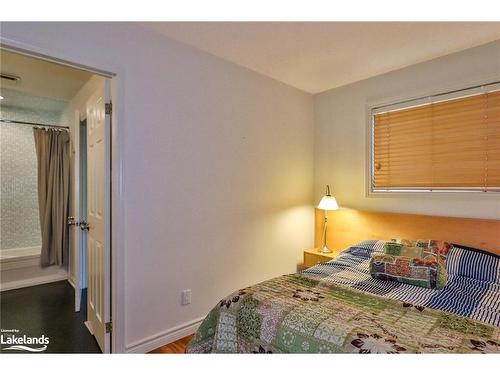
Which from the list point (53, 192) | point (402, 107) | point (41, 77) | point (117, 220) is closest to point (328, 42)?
point (402, 107)

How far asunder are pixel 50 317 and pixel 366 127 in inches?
139

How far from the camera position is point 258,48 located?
218cm

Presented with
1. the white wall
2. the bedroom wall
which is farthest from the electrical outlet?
the bedroom wall

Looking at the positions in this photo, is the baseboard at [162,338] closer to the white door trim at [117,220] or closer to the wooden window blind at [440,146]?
the white door trim at [117,220]

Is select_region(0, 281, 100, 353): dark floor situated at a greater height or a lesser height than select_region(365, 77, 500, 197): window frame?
lesser

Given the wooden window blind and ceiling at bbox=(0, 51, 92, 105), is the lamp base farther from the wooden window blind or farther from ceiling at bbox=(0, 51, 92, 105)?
ceiling at bbox=(0, 51, 92, 105)

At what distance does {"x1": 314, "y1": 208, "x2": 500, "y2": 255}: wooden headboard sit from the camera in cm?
210

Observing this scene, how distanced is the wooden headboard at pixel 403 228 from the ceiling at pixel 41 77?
2767 millimetres

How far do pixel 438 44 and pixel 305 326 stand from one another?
2331 millimetres

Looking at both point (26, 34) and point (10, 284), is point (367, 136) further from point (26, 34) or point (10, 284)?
point (10, 284)

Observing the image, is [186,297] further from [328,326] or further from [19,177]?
[19,177]

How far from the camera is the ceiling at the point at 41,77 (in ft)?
7.72

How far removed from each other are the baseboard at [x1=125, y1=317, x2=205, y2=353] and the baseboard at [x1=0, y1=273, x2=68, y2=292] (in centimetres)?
237
